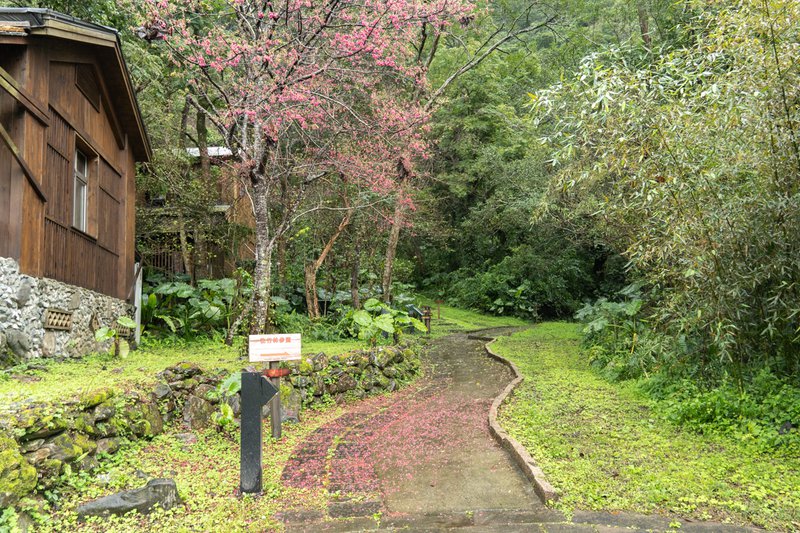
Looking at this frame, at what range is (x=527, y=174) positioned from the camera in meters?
18.2

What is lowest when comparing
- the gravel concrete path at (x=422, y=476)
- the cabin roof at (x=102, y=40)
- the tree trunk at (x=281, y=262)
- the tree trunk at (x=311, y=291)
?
the gravel concrete path at (x=422, y=476)

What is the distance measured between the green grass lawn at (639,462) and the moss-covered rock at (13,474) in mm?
3970

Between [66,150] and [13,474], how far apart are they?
5.90 meters

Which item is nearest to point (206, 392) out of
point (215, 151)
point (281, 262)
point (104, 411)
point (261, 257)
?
point (104, 411)

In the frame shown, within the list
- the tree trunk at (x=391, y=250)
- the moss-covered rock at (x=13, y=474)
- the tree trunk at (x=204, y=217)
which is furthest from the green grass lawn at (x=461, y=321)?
the moss-covered rock at (x=13, y=474)

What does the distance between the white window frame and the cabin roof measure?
1471 mm

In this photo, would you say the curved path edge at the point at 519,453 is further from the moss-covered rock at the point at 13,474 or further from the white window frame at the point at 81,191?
the white window frame at the point at 81,191

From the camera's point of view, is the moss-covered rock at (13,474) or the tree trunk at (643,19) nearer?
the moss-covered rock at (13,474)

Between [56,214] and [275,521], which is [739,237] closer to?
[275,521]

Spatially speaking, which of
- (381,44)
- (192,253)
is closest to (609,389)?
(381,44)

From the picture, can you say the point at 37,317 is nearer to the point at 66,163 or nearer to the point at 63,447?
the point at 66,163

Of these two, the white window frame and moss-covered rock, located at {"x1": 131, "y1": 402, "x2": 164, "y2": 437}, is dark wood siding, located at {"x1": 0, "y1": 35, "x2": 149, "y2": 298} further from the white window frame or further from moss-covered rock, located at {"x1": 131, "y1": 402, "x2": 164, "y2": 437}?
moss-covered rock, located at {"x1": 131, "y1": 402, "x2": 164, "y2": 437}

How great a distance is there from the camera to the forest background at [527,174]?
553 centimetres

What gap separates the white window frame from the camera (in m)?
8.80
